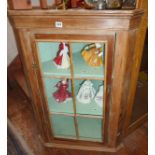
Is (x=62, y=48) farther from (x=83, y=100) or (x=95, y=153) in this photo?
(x=95, y=153)

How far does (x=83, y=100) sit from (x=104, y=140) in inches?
15.5

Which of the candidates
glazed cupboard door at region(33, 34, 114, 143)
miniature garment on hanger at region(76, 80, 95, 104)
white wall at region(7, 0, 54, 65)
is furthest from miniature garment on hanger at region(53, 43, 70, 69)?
white wall at region(7, 0, 54, 65)

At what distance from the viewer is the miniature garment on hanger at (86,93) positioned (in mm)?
1318

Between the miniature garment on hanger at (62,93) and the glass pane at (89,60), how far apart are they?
0.75ft

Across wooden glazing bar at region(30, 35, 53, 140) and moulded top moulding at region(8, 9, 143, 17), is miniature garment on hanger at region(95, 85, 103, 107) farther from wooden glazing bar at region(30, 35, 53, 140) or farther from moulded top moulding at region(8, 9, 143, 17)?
moulded top moulding at region(8, 9, 143, 17)

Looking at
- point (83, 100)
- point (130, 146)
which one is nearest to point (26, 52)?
point (83, 100)

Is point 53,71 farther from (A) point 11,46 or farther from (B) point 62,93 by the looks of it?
(A) point 11,46

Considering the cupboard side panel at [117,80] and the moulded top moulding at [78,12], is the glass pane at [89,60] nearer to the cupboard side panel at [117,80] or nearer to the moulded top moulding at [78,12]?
the cupboard side panel at [117,80]

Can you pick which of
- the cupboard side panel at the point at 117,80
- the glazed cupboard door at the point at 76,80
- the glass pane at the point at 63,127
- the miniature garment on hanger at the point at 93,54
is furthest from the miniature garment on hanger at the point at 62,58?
the glass pane at the point at 63,127

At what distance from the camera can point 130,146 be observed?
1.56 meters

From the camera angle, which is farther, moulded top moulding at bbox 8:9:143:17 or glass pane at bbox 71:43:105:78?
glass pane at bbox 71:43:105:78

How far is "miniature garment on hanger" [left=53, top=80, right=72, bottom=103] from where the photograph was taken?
4.48 feet

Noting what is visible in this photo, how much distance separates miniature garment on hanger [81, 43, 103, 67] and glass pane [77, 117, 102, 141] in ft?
1.82

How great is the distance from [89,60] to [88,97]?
0.33 m
